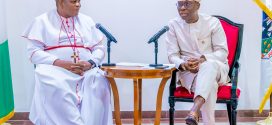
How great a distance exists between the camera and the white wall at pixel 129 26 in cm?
519

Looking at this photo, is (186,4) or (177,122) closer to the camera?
(186,4)

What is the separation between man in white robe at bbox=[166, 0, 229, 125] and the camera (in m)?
3.94

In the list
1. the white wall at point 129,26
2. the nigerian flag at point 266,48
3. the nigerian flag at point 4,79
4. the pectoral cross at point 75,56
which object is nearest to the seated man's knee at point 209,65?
the pectoral cross at point 75,56

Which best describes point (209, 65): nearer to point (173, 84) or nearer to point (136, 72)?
point (173, 84)

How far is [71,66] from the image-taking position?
3.99 m

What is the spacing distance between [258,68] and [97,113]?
7.86 ft

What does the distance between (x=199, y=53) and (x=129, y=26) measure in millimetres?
1199

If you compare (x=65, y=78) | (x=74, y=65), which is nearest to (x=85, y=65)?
(x=74, y=65)

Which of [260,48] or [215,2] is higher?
[215,2]

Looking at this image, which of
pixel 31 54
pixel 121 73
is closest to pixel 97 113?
pixel 121 73

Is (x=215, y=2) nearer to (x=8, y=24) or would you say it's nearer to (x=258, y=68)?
(x=258, y=68)

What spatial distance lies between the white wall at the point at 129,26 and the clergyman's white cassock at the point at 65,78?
3.17 ft

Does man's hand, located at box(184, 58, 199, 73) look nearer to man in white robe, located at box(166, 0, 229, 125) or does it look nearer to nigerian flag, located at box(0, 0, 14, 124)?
man in white robe, located at box(166, 0, 229, 125)

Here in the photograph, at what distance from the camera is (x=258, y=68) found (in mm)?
5484
